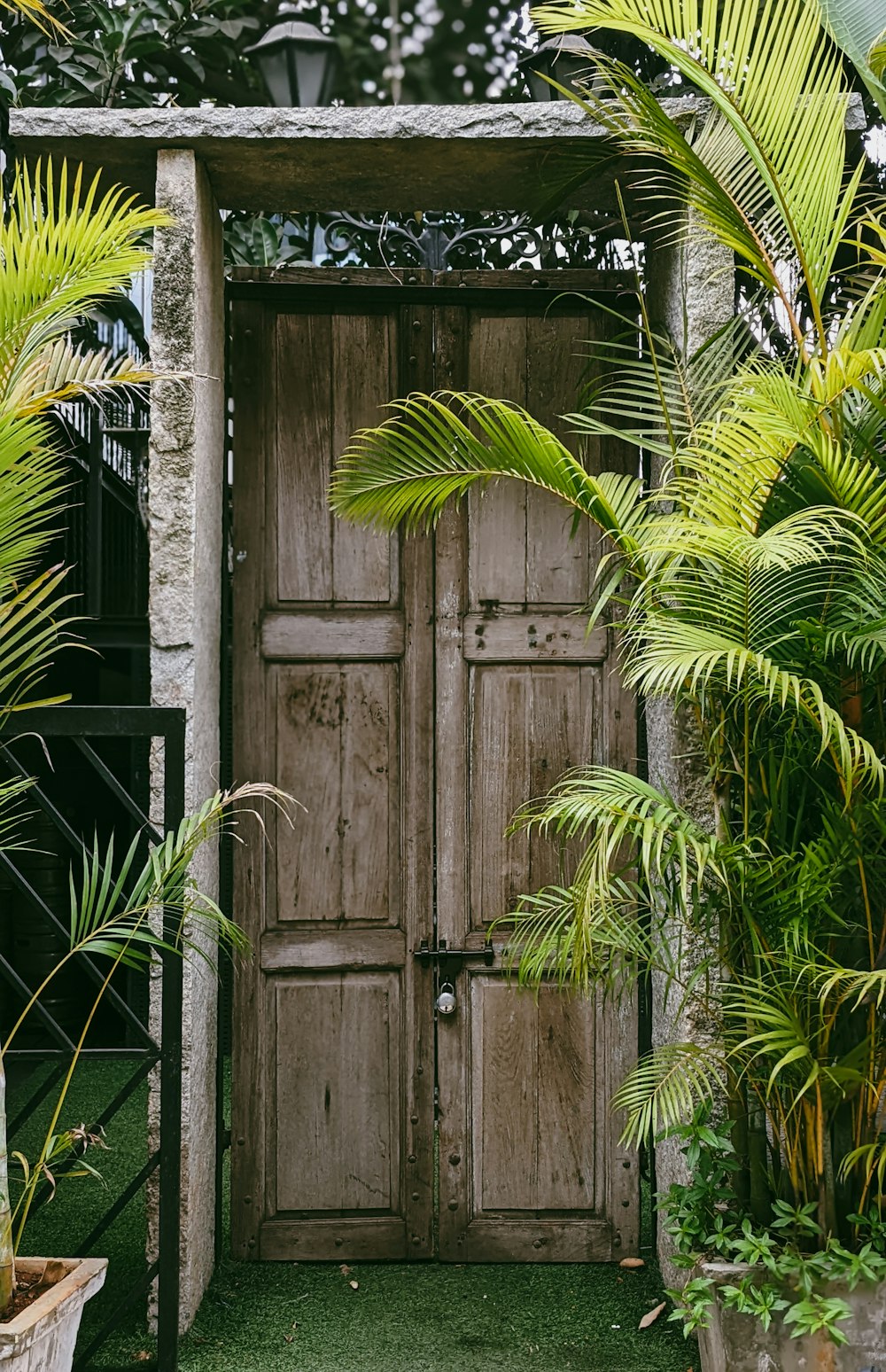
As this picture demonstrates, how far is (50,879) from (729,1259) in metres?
4.23

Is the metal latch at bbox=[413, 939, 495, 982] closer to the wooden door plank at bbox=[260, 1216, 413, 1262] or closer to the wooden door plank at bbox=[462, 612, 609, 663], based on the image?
the wooden door plank at bbox=[260, 1216, 413, 1262]

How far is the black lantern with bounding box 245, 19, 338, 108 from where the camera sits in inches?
135

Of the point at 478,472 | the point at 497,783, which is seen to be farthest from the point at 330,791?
the point at 478,472

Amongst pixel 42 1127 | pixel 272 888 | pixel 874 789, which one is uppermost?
pixel 874 789

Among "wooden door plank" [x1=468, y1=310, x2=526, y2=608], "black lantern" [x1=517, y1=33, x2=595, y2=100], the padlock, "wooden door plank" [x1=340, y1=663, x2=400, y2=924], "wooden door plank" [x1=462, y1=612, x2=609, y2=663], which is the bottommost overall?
the padlock

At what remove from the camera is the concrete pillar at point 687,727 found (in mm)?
2885

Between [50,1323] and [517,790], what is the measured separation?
6.18 ft

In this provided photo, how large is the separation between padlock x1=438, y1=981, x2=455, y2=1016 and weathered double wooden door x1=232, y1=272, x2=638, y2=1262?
4cm

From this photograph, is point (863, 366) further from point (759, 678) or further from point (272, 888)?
point (272, 888)

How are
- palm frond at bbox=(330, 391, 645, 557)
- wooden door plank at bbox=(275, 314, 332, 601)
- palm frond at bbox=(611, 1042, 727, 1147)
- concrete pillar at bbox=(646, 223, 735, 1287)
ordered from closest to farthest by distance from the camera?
palm frond at bbox=(611, 1042, 727, 1147) < palm frond at bbox=(330, 391, 645, 557) < concrete pillar at bbox=(646, 223, 735, 1287) < wooden door plank at bbox=(275, 314, 332, 601)

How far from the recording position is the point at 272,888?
11.0 ft

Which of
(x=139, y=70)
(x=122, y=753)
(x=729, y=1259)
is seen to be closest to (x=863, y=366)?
(x=729, y=1259)

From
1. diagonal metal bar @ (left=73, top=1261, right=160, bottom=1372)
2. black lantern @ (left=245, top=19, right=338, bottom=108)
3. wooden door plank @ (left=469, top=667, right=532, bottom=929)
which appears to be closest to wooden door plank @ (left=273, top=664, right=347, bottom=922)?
wooden door plank @ (left=469, top=667, right=532, bottom=929)

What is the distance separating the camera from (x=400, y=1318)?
2.96 metres
